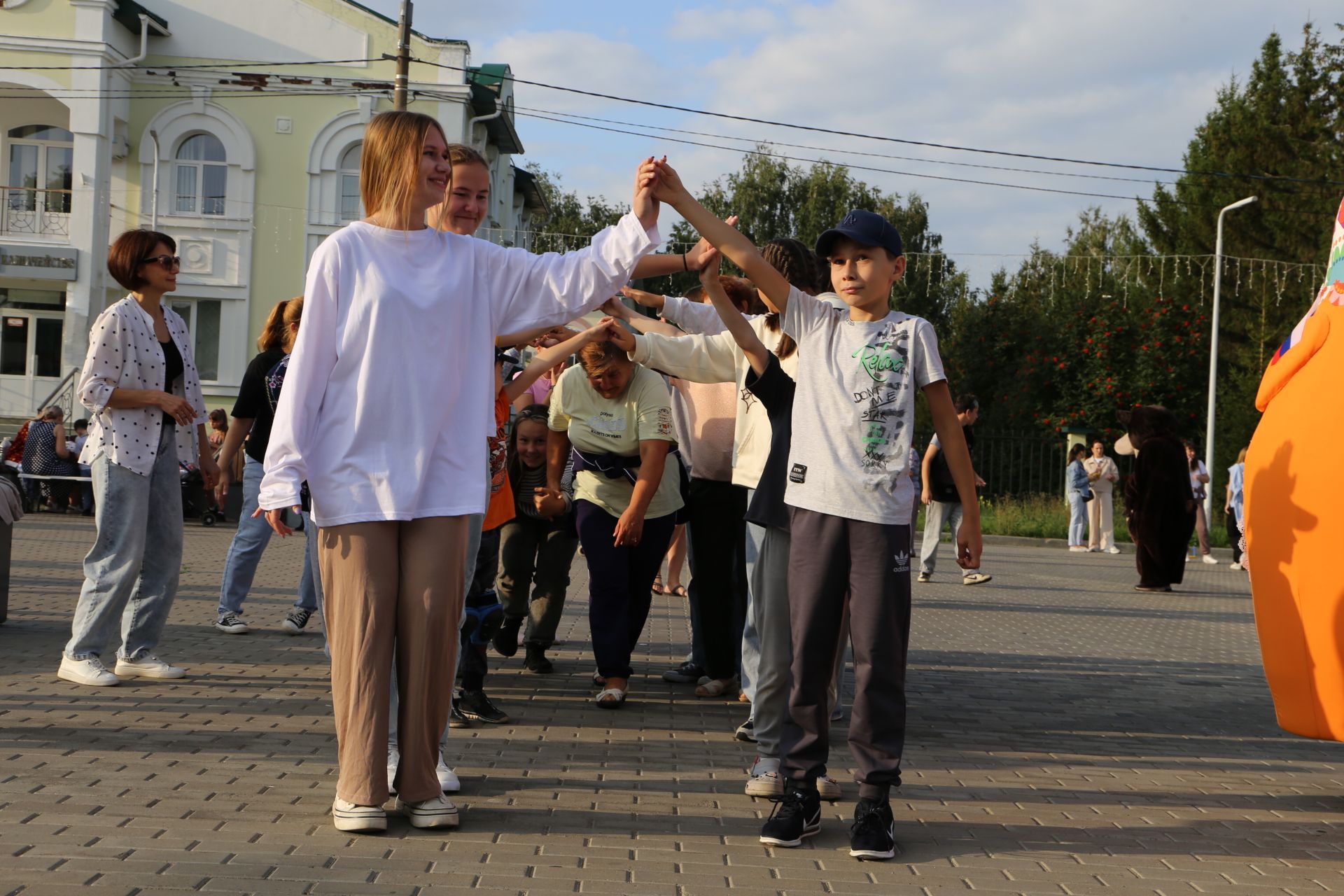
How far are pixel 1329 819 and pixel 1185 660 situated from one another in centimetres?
487

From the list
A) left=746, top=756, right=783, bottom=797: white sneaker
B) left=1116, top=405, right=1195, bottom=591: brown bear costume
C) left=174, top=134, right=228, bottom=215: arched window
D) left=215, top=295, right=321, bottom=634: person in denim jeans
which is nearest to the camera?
left=746, top=756, right=783, bottom=797: white sneaker

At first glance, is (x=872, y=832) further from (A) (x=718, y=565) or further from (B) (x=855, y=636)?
(A) (x=718, y=565)

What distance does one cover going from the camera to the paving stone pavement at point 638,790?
3969mm

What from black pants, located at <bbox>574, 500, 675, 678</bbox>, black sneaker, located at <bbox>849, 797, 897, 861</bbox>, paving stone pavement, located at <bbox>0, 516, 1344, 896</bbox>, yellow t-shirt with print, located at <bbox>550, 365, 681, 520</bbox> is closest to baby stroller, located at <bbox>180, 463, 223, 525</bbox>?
paving stone pavement, located at <bbox>0, 516, 1344, 896</bbox>

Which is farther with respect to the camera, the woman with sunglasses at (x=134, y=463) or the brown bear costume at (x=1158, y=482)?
the brown bear costume at (x=1158, y=482)

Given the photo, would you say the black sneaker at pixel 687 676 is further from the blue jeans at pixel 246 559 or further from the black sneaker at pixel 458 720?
the blue jeans at pixel 246 559

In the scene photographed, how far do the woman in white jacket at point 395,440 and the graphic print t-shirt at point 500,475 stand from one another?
102cm

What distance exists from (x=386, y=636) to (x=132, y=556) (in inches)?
117

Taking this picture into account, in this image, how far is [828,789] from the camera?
5.05 metres

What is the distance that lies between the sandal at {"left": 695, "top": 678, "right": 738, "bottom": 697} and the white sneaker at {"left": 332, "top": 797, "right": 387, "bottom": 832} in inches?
122

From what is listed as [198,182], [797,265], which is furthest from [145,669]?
[198,182]

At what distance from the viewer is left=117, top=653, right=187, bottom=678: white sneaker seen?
694cm

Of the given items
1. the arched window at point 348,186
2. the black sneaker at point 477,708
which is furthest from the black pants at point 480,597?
the arched window at point 348,186

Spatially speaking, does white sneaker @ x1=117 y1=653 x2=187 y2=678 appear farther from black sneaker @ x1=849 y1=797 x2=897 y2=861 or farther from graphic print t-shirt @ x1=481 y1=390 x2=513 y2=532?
black sneaker @ x1=849 y1=797 x2=897 y2=861
